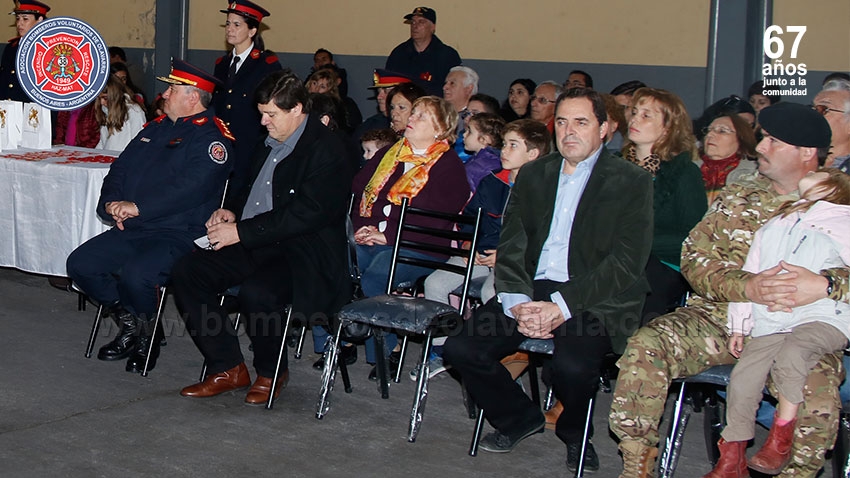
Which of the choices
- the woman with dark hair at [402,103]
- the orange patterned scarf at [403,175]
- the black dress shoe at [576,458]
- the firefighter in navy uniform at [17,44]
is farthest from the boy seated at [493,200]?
the firefighter in navy uniform at [17,44]

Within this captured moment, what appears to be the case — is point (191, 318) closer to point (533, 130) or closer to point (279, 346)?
point (279, 346)

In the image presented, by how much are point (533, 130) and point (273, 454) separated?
7.17 ft

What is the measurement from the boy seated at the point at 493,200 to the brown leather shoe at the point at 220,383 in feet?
2.91

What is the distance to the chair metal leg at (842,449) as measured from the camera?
3.62 meters

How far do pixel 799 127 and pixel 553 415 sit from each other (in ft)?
5.48

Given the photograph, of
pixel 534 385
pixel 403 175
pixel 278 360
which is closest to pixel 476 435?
pixel 534 385

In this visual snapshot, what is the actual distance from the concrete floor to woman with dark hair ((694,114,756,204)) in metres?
1.25

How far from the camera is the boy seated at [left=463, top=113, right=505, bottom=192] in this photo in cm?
566

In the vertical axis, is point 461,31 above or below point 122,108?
above

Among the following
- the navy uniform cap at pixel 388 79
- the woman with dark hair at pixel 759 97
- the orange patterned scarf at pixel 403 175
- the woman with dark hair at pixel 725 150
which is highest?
the woman with dark hair at pixel 759 97

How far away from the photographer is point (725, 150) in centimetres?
508

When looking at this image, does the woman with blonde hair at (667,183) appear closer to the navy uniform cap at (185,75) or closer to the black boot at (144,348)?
the navy uniform cap at (185,75)

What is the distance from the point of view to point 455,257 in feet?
17.2

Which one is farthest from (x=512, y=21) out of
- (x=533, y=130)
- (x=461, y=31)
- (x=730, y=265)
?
(x=730, y=265)
